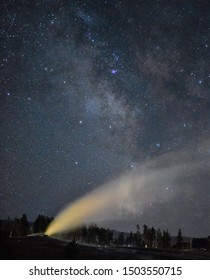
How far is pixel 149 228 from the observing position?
153 meters
